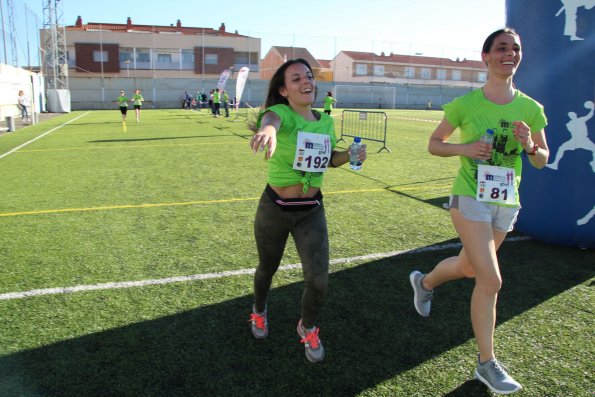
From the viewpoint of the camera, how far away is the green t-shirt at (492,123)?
3.13m

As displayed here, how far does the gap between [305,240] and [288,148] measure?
0.63 m

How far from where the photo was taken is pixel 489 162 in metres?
3.17

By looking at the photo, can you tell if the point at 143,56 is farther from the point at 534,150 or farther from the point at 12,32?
the point at 534,150

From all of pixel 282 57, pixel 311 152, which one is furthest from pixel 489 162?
pixel 282 57

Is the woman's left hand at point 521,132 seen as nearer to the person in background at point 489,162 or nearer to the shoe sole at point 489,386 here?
the person in background at point 489,162

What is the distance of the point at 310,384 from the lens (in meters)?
3.09

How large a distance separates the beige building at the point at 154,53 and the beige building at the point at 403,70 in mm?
22958

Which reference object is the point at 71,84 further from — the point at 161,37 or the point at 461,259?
the point at 461,259

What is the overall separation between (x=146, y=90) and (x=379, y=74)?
44.1 metres

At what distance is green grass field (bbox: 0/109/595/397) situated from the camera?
123 inches

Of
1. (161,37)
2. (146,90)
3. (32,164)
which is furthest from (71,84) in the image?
(32,164)

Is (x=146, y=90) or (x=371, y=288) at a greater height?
(x=146, y=90)

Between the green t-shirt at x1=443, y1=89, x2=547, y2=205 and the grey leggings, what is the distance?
3.17 ft

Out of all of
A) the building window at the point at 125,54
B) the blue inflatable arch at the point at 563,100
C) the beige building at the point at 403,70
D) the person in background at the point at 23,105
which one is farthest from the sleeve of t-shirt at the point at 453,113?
the beige building at the point at 403,70
